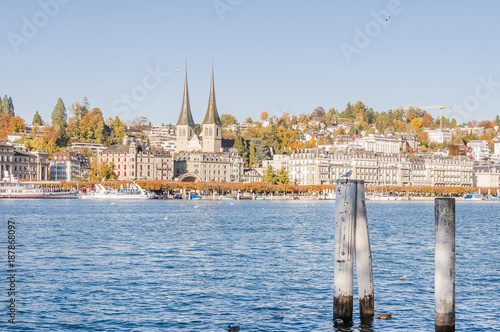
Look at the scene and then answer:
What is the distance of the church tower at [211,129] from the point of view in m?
182

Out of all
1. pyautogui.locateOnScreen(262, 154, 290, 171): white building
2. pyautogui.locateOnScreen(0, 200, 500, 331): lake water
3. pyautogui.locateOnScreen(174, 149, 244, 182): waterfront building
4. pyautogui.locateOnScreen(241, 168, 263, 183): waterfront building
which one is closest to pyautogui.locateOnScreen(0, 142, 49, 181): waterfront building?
pyautogui.locateOnScreen(174, 149, 244, 182): waterfront building

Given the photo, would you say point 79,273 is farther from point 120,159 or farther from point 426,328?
point 120,159

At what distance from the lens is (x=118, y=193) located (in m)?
133

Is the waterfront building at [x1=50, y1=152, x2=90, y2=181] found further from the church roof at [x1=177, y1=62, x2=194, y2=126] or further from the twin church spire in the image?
the church roof at [x1=177, y1=62, x2=194, y2=126]

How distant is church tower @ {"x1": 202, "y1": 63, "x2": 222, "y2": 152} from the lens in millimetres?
181875

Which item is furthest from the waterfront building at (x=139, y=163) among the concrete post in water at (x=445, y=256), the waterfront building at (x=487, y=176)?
the concrete post in water at (x=445, y=256)

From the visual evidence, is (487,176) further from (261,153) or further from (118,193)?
(118,193)

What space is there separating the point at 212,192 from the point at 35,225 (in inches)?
3884

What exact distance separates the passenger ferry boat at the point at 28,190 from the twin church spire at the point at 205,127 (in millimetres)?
47653

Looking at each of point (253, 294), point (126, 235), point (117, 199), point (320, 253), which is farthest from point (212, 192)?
point (253, 294)

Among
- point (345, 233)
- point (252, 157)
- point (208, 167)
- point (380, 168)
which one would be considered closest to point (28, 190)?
point (208, 167)

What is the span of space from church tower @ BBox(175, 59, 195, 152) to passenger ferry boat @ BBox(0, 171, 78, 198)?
161 ft

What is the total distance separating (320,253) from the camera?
31281mm

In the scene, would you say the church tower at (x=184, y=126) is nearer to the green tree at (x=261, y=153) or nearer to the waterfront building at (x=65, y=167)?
the green tree at (x=261, y=153)
